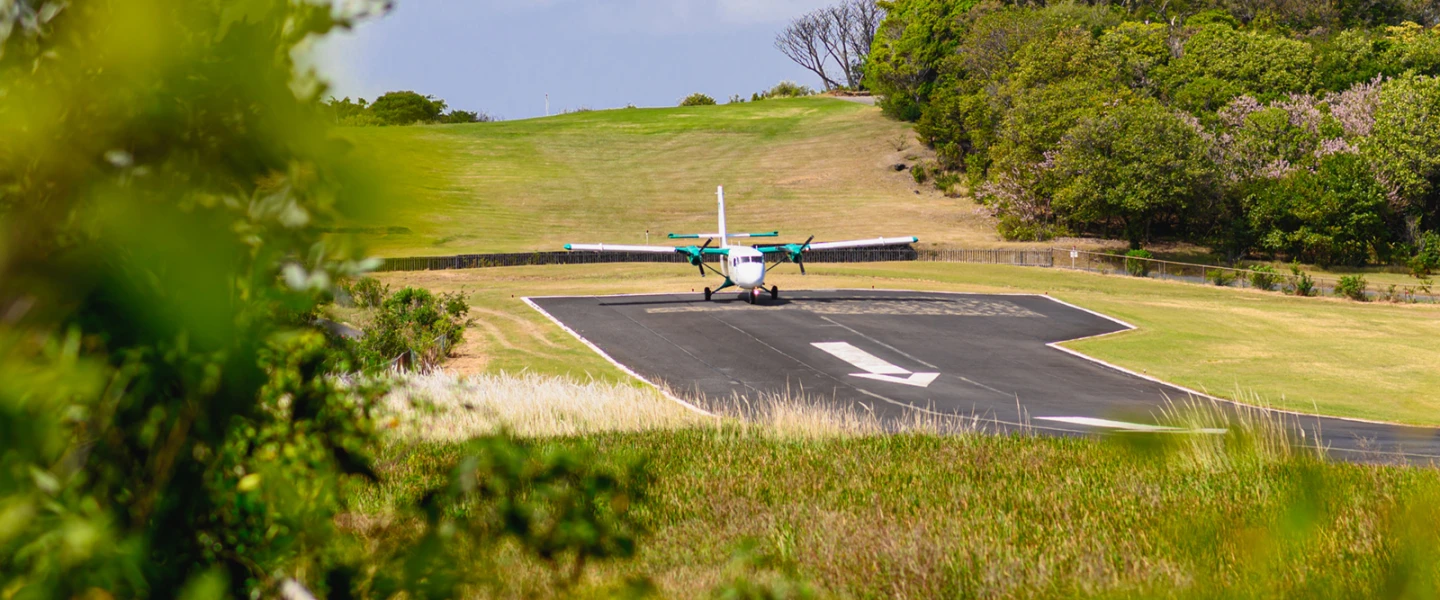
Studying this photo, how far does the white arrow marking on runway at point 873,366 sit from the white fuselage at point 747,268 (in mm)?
5969

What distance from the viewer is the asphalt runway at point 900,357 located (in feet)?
80.3

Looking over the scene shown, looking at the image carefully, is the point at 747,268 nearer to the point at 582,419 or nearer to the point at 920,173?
the point at 582,419

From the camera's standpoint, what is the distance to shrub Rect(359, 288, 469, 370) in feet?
100

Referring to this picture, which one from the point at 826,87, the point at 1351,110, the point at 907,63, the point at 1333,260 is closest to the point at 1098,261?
the point at 1333,260

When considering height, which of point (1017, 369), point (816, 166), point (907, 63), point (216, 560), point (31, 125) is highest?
point (907, 63)

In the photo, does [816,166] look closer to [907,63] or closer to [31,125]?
[907,63]

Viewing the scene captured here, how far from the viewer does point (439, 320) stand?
33.8m

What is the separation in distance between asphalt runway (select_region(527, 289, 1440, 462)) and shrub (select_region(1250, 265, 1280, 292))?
15.9m

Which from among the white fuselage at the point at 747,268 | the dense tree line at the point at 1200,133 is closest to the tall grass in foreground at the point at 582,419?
the white fuselage at the point at 747,268

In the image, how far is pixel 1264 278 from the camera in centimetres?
5550

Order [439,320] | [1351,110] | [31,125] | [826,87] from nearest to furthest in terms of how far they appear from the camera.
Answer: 1. [31,125]
2. [439,320]
3. [1351,110]
4. [826,87]

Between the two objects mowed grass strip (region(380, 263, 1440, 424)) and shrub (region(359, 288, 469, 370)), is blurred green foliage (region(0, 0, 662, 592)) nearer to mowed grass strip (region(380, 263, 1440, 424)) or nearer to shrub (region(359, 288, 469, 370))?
mowed grass strip (region(380, 263, 1440, 424))

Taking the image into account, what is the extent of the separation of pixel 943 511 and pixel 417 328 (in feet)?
93.4

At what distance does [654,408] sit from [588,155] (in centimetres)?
10143
